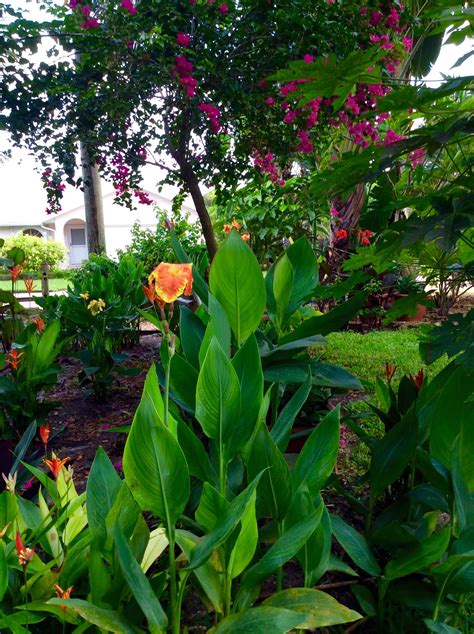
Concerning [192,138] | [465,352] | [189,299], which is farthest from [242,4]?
[465,352]

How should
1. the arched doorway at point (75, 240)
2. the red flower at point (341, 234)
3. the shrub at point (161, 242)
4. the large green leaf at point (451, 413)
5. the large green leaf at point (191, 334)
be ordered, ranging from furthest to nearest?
the arched doorway at point (75, 240)
the shrub at point (161, 242)
the red flower at point (341, 234)
the large green leaf at point (191, 334)
the large green leaf at point (451, 413)

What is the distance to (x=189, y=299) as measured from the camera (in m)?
2.22

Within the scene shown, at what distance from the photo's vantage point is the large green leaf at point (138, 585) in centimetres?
77

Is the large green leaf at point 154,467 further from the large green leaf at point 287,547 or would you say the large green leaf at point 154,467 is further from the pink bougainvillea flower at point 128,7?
the pink bougainvillea flower at point 128,7

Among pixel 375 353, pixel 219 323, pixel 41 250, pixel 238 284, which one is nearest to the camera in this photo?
pixel 219 323

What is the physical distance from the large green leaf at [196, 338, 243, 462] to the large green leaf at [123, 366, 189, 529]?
0.35ft

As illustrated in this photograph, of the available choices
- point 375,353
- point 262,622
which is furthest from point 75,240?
point 262,622

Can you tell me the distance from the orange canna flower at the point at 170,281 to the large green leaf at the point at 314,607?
551 mm

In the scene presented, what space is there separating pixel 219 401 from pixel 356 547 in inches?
18.8

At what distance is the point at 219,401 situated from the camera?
96 cm

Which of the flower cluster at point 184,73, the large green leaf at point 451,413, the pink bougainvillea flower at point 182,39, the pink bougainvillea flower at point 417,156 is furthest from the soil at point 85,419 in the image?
the pink bougainvillea flower at point 182,39

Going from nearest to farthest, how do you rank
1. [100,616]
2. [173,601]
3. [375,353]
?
[100,616] → [173,601] → [375,353]

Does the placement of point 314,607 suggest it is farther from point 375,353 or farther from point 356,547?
point 375,353

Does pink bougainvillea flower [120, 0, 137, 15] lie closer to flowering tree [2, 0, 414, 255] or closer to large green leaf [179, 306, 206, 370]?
flowering tree [2, 0, 414, 255]
